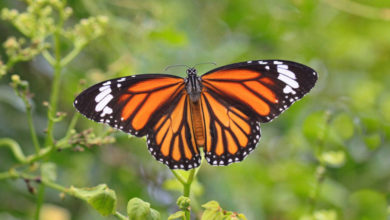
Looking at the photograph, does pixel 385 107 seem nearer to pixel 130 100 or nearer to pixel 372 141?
pixel 372 141

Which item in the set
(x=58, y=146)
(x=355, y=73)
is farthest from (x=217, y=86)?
(x=355, y=73)

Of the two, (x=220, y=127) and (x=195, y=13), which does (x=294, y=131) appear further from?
(x=195, y=13)

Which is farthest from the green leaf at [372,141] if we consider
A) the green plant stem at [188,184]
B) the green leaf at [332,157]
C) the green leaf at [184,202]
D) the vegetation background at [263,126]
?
the green leaf at [184,202]

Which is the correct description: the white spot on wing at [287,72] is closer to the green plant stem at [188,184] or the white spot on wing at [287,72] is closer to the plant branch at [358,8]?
the green plant stem at [188,184]

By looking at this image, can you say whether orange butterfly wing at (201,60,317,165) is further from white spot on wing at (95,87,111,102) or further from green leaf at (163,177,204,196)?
white spot on wing at (95,87,111,102)

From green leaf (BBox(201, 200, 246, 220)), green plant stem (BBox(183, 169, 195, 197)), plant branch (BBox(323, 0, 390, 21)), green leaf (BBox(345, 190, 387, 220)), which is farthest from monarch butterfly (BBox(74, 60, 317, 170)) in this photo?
plant branch (BBox(323, 0, 390, 21))

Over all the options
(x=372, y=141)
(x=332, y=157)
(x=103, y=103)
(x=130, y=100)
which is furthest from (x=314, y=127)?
(x=103, y=103)
